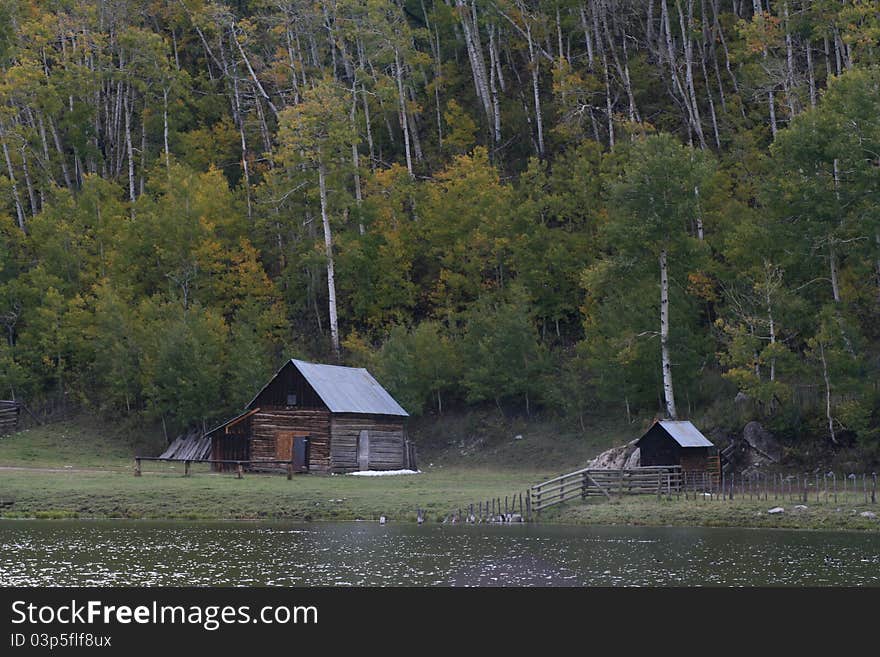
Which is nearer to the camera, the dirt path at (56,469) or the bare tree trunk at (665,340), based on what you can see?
the dirt path at (56,469)

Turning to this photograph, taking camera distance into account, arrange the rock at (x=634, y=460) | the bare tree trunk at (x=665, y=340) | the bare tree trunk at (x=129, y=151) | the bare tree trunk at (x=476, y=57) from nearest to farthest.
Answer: the rock at (x=634, y=460) → the bare tree trunk at (x=665, y=340) → the bare tree trunk at (x=129, y=151) → the bare tree trunk at (x=476, y=57)

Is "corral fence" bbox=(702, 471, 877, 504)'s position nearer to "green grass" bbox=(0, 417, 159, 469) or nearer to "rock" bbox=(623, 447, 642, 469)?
"rock" bbox=(623, 447, 642, 469)

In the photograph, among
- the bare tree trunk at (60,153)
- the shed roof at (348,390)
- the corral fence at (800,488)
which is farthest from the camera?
the bare tree trunk at (60,153)

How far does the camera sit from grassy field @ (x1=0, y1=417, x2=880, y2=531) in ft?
133

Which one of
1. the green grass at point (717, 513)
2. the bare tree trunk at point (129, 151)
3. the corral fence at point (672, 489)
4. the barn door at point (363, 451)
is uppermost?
the bare tree trunk at point (129, 151)

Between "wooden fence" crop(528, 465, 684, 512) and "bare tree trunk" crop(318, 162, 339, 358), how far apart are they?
2937 centimetres

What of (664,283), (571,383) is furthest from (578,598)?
(571,383)

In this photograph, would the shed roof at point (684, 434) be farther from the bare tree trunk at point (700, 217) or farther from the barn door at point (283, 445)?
the barn door at point (283, 445)

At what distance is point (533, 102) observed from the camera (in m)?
90.2

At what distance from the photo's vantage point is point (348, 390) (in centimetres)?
6188

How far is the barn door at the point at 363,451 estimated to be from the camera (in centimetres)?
6003

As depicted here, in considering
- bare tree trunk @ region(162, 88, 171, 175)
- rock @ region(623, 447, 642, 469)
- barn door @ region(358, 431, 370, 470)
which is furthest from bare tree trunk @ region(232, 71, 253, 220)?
rock @ region(623, 447, 642, 469)

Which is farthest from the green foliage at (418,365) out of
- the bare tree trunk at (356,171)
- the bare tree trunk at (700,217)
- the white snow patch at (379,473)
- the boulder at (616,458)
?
the bare tree trunk at (700,217)

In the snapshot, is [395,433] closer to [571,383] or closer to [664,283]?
[571,383]
